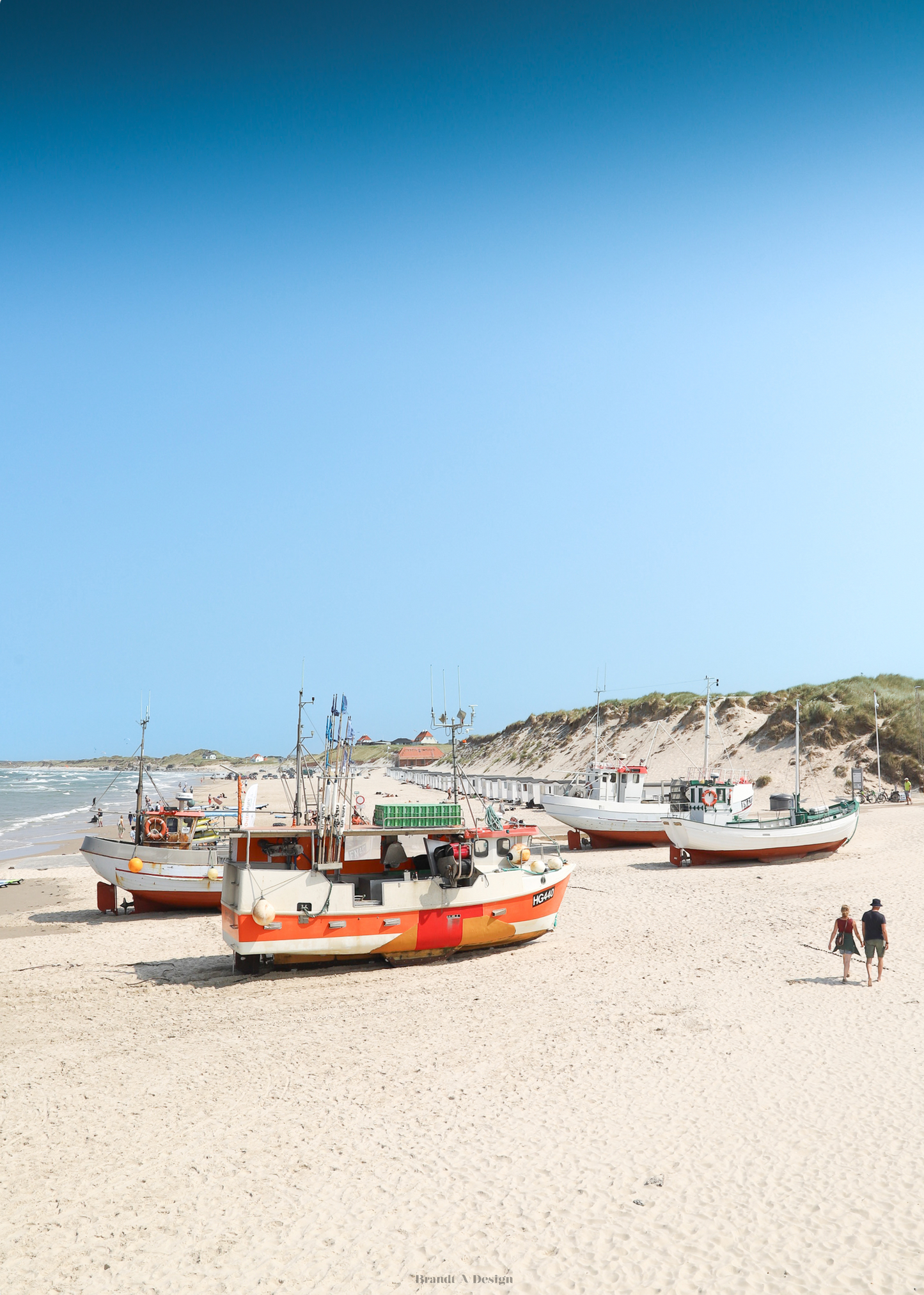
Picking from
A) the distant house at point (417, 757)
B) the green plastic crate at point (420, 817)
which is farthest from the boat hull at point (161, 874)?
the distant house at point (417, 757)

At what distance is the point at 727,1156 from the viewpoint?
319 inches

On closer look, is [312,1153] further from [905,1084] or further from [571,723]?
[571,723]

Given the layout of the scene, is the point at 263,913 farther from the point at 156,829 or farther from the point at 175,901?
the point at 156,829

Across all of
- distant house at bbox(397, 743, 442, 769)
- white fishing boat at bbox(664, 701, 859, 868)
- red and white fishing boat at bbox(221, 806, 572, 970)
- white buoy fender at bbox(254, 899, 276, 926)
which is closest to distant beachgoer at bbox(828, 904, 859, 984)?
red and white fishing boat at bbox(221, 806, 572, 970)

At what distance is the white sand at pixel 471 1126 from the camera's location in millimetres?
6660

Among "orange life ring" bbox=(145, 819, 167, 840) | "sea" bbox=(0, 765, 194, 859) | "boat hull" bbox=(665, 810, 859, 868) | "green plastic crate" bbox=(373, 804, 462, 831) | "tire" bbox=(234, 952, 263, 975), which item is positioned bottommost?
"sea" bbox=(0, 765, 194, 859)

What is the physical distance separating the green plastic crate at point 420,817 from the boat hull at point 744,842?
14.5 meters

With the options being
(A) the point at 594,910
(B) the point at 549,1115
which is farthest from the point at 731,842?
(B) the point at 549,1115

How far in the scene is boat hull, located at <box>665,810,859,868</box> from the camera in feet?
93.7

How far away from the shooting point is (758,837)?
94.5 ft

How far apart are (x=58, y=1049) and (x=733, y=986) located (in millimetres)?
10515

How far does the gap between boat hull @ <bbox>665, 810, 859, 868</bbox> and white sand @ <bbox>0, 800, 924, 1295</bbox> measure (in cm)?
1224

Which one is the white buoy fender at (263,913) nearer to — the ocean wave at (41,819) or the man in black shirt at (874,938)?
Result: the man in black shirt at (874,938)

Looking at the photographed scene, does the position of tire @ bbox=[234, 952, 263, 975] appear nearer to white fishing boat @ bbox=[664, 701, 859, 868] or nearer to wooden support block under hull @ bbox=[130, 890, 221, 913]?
wooden support block under hull @ bbox=[130, 890, 221, 913]
